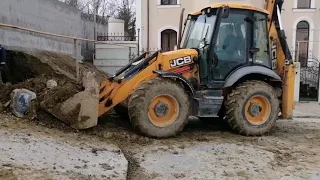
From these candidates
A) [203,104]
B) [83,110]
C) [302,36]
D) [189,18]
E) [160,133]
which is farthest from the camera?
[302,36]

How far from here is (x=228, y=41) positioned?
7656 mm

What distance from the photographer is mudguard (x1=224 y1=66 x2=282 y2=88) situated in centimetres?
747

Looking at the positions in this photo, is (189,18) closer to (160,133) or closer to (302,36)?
(160,133)

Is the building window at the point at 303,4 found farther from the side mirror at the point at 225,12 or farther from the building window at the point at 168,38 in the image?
the side mirror at the point at 225,12


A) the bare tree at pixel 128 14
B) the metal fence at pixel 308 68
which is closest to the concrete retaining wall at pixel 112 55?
the metal fence at pixel 308 68

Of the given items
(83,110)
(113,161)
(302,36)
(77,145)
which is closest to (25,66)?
(83,110)

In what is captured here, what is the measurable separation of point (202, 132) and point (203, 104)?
2.50 feet

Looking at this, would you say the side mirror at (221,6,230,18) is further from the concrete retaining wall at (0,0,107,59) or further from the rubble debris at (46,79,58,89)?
the concrete retaining wall at (0,0,107,59)

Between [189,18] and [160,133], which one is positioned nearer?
[160,133]

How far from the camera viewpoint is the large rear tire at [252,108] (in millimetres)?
7477

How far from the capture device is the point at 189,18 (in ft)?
28.2

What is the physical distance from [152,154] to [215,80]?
2279 millimetres

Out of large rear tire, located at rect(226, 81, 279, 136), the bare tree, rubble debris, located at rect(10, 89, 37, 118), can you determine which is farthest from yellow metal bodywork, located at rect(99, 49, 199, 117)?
the bare tree

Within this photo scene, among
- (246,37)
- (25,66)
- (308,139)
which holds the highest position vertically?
(246,37)
